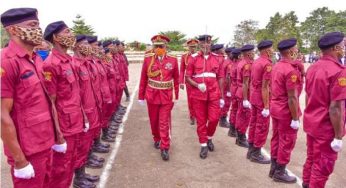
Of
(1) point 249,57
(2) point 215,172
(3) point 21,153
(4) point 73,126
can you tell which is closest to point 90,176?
(4) point 73,126

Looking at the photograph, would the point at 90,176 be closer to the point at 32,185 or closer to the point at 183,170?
the point at 183,170

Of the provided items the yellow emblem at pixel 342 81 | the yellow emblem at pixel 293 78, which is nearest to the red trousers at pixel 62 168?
the yellow emblem at pixel 293 78

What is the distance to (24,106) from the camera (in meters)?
3.16

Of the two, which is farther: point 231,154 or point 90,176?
point 231,154

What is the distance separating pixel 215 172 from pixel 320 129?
2.08 metres

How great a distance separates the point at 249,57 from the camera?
25.2ft

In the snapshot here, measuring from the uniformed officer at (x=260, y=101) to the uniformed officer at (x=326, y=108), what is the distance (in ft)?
5.39

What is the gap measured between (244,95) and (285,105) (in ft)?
6.17

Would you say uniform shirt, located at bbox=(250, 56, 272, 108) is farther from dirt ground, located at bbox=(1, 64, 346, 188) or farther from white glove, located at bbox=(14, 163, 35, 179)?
white glove, located at bbox=(14, 163, 35, 179)

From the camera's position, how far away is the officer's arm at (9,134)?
9.60ft

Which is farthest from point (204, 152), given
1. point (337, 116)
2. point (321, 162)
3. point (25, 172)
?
point (25, 172)

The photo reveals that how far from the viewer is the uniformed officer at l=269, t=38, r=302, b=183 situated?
17.0 feet

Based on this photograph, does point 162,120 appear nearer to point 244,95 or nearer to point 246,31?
point 244,95

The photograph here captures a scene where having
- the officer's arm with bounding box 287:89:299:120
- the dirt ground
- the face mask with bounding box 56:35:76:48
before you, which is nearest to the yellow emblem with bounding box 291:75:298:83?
the officer's arm with bounding box 287:89:299:120
